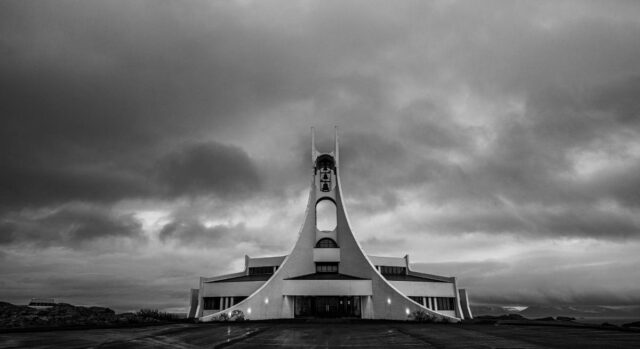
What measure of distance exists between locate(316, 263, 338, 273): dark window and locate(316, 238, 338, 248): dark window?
2.16m

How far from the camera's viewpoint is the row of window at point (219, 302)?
40.4m

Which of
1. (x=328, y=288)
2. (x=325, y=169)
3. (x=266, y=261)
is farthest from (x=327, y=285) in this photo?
(x=325, y=169)

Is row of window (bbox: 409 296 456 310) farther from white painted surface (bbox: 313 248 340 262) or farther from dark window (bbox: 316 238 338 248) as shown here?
dark window (bbox: 316 238 338 248)

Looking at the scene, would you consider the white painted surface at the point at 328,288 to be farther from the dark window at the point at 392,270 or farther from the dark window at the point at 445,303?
the dark window at the point at 445,303

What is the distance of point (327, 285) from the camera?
1478 inches

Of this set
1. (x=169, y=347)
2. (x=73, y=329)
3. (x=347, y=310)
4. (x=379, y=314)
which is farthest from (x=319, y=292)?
(x=169, y=347)

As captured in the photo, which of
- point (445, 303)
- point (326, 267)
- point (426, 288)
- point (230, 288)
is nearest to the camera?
point (426, 288)

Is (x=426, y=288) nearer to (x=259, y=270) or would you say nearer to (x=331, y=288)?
(x=331, y=288)

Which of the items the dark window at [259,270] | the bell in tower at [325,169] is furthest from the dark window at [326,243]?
the dark window at [259,270]

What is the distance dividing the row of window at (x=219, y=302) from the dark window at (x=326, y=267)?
8.99m

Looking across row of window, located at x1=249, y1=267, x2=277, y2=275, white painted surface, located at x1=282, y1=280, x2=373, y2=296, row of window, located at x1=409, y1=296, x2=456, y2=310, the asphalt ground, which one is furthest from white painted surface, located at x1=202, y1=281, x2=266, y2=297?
the asphalt ground

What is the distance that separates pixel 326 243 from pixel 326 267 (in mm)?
2840

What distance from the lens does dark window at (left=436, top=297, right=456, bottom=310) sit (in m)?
41.0

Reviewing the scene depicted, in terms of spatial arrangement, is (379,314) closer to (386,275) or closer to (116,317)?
(386,275)
